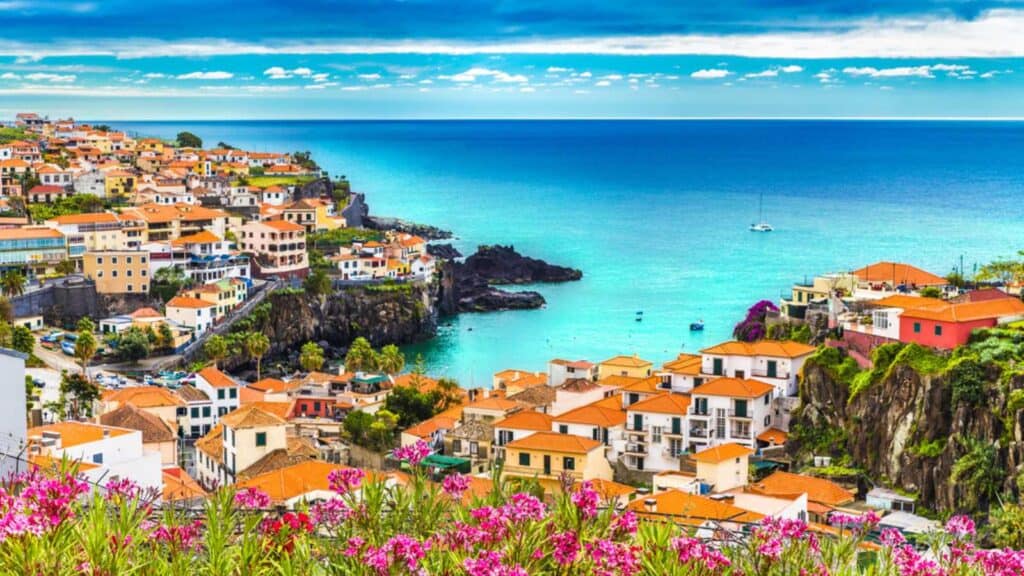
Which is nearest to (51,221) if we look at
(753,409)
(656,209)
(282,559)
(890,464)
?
(753,409)

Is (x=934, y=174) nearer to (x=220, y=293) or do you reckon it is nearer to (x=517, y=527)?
(x=220, y=293)

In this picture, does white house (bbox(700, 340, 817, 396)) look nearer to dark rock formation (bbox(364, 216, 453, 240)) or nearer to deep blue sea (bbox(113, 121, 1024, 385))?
deep blue sea (bbox(113, 121, 1024, 385))

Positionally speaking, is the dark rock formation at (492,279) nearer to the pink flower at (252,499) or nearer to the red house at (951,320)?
the red house at (951,320)

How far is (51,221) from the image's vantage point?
60.5m

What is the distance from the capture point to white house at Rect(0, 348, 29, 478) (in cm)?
1284

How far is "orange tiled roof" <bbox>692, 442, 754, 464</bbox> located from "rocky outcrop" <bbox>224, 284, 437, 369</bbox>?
3259 cm

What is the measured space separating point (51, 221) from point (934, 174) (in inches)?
4819

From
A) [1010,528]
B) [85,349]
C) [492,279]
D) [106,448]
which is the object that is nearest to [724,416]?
[1010,528]

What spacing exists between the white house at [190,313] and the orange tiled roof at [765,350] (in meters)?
26.7

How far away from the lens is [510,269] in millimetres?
79125

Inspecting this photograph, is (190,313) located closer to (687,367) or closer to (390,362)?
(390,362)

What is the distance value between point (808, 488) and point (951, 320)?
5.71 metres

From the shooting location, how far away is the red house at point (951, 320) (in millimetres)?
27469

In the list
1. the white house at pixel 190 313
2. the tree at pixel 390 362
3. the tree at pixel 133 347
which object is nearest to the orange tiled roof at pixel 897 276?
→ the tree at pixel 390 362
